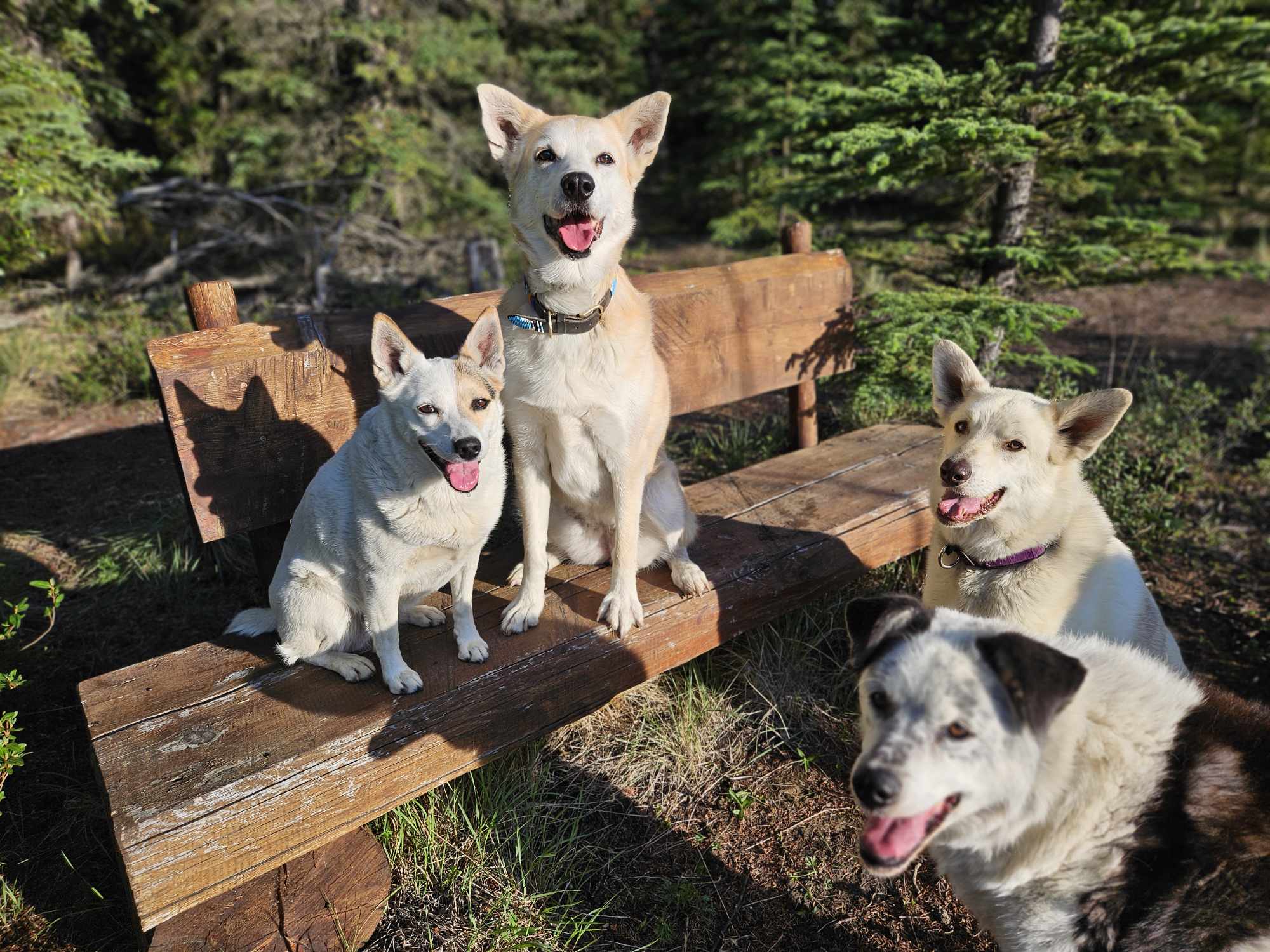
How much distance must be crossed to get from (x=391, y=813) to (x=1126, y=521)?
14.2ft

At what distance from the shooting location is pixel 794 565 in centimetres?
330

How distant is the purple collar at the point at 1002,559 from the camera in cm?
263

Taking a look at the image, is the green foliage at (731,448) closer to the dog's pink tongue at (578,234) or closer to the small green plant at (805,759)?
the small green plant at (805,759)

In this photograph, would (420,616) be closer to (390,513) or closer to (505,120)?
(390,513)

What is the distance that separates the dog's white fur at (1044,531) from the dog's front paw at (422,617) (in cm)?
194

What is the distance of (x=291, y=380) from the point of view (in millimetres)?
2971

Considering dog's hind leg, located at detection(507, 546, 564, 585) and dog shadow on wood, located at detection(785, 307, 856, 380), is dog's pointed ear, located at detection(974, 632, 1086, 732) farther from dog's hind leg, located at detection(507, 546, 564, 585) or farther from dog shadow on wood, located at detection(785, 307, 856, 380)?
dog shadow on wood, located at detection(785, 307, 856, 380)

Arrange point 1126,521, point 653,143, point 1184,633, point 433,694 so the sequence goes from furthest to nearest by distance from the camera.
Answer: point 1126,521 → point 1184,633 → point 653,143 → point 433,694

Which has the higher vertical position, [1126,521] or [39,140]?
[39,140]

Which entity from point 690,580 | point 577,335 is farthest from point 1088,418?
point 577,335

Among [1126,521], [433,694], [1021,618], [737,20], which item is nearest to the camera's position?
[433,694]

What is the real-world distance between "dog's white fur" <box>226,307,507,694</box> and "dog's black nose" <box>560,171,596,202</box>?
504mm

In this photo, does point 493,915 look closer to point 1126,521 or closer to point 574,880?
point 574,880

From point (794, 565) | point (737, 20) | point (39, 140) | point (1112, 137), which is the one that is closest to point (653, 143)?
point (794, 565)
